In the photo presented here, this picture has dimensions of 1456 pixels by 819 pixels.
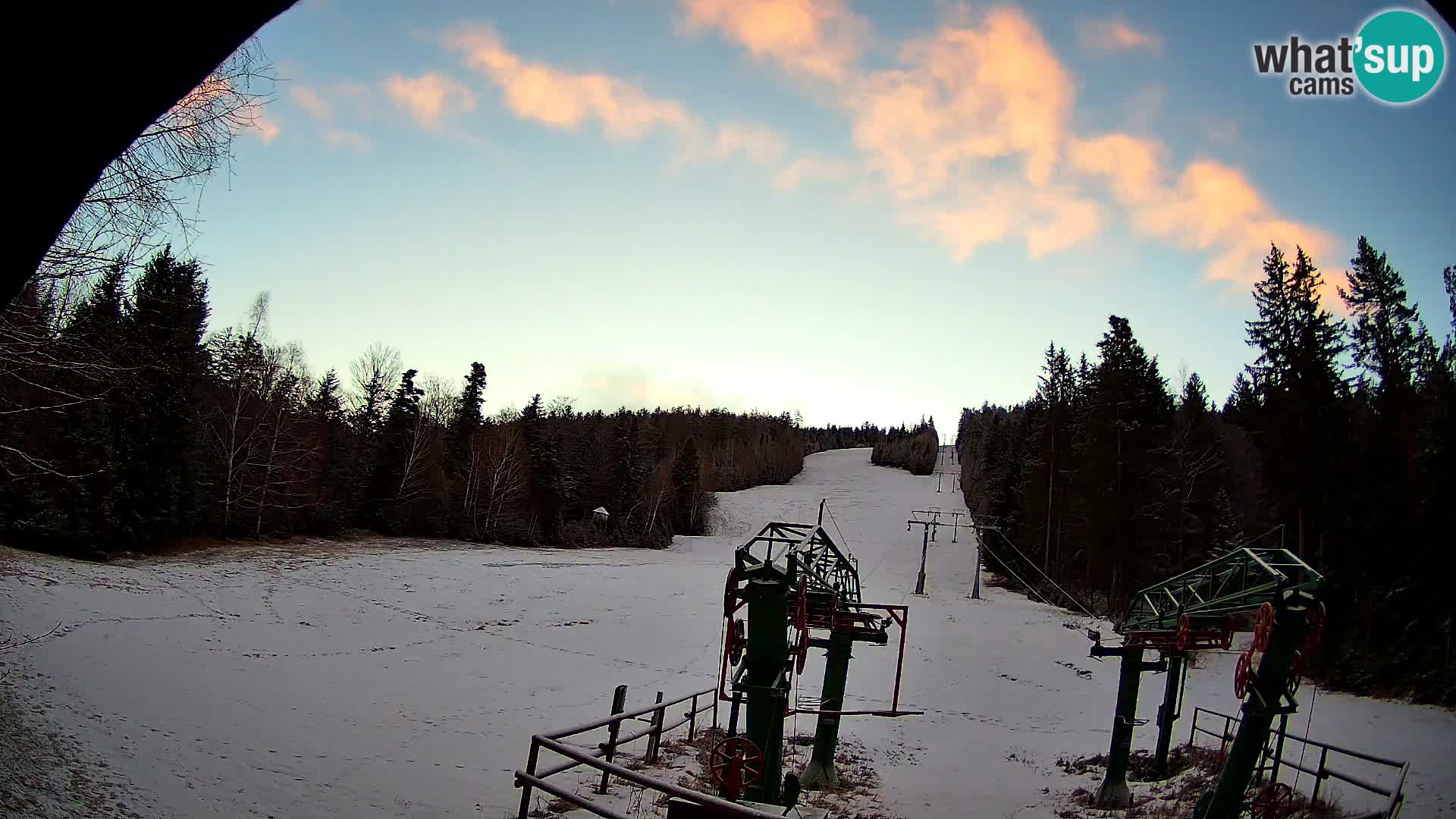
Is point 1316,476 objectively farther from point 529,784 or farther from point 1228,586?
point 529,784

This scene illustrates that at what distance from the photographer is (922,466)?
116125 mm

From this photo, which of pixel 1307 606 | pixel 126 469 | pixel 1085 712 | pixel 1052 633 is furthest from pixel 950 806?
pixel 126 469

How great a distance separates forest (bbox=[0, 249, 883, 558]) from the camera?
14.4 metres

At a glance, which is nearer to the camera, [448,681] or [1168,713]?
[1168,713]

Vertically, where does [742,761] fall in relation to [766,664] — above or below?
below

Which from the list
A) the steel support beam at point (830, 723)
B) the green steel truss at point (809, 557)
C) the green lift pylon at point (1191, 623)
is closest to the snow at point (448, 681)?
the steel support beam at point (830, 723)

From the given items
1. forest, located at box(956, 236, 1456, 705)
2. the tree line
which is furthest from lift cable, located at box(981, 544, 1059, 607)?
the tree line

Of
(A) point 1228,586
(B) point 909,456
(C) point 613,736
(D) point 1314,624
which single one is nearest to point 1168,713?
(A) point 1228,586

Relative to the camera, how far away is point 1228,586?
13.7 m

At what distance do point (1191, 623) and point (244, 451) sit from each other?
42.5 m

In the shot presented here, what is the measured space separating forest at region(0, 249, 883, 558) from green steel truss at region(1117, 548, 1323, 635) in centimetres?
1513

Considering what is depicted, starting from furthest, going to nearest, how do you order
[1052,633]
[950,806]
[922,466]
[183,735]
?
[922,466], [1052,633], [950,806], [183,735]

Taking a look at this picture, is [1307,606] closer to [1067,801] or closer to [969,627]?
[1067,801]

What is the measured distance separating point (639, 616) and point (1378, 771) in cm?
2416
